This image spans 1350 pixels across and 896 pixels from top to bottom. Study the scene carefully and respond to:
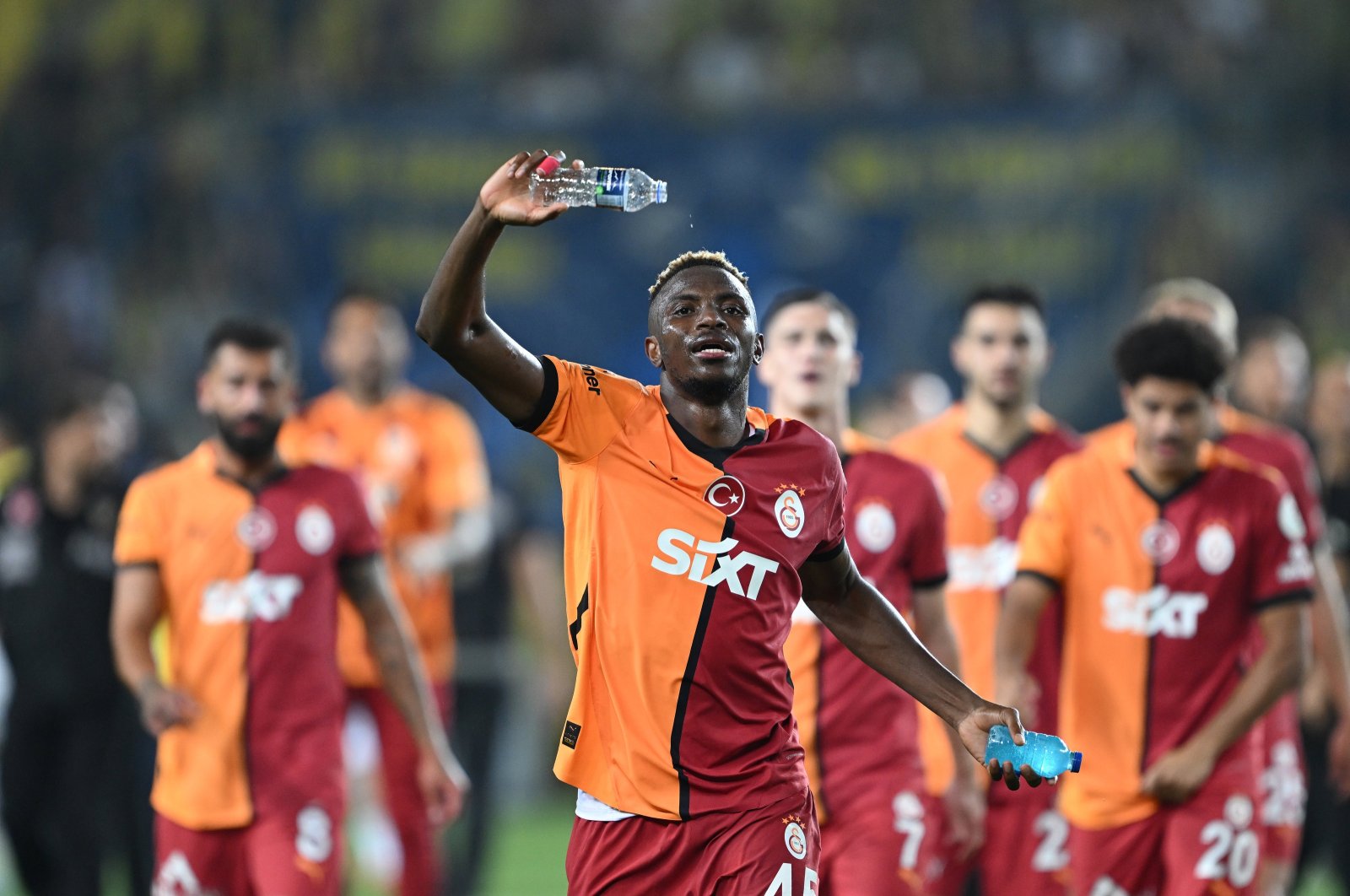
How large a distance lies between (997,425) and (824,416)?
1578mm

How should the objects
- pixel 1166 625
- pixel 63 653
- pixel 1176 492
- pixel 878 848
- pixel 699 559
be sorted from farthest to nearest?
pixel 63 653
pixel 1176 492
pixel 1166 625
pixel 878 848
pixel 699 559

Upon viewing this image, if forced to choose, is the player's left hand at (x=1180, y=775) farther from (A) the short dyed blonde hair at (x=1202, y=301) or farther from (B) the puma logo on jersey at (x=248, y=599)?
(B) the puma logo on jersey at (x=248, y=599)

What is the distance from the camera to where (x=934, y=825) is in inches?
237

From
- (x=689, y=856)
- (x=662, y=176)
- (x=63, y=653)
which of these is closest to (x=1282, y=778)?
(x=689, y=856)

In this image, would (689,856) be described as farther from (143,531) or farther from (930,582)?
(143,531)

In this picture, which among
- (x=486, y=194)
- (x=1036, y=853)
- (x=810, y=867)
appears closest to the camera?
(x=486, y=194)

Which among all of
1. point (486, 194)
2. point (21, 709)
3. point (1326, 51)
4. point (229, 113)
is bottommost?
point (21, 709)

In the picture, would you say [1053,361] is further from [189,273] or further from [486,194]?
[486,194]

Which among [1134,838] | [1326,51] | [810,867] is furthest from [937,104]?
[810,867]

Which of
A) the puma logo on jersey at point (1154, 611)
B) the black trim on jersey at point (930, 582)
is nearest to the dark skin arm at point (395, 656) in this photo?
the black trim on jersey at point (930, 582)

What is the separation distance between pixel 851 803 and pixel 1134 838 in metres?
0.90

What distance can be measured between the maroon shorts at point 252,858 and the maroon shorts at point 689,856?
202 centimetres

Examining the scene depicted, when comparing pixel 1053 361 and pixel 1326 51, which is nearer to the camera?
pixel 1053 361

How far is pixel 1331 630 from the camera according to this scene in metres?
7.10
